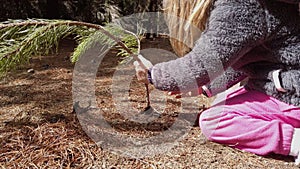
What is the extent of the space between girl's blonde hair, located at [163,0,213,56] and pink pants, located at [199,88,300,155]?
8.6 inches

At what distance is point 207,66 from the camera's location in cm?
96

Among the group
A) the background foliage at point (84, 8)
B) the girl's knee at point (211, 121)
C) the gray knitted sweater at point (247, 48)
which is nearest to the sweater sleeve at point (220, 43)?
the gray knitted sweater at point (247, 48)

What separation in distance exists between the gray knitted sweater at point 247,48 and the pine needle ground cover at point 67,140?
0.19 meters

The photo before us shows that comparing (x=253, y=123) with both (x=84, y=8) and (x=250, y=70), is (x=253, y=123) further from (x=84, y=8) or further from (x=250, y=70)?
(x=84, y=8)

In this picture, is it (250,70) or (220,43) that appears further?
(250,70)

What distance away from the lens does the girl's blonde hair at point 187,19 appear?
1053 millimetres

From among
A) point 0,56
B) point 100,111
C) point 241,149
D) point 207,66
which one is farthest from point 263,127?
point 0,56

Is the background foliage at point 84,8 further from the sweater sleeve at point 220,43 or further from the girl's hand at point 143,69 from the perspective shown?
the sweater sleeve at point 220,43

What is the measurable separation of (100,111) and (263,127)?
53cm

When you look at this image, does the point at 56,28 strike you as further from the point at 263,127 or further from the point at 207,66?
the point at 263,127

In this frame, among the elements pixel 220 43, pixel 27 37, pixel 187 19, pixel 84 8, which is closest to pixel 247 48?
pixel 220 43

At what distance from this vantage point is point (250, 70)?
1083mm

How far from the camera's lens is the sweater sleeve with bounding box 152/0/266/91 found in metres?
0.91

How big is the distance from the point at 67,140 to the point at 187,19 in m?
0.47
